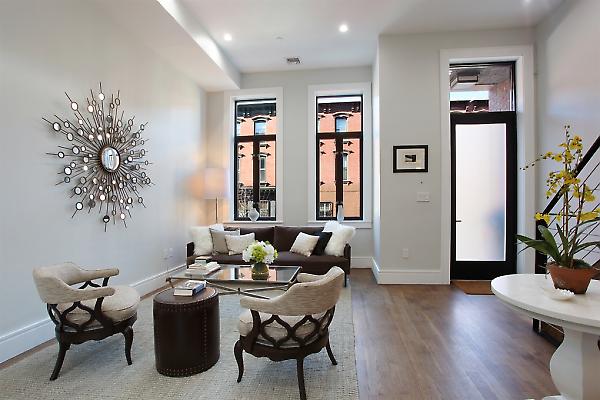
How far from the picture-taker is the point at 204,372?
7.77 ft

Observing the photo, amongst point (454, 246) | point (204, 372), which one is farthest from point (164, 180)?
point (454, 246)

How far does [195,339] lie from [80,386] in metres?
0.77

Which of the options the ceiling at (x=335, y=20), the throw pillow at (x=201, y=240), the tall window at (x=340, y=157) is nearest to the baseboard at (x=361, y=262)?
the tall window at (x=340, y=157)

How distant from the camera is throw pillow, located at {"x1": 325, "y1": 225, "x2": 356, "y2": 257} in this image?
4727 mm

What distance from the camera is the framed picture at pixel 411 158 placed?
482cm

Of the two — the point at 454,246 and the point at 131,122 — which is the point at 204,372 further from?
the point at 454,246

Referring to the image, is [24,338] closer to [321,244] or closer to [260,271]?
[260,271]

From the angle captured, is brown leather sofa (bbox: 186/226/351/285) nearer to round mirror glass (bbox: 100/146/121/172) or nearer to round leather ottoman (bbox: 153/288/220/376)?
round mirror glass (bbox: 100/146/121/172)

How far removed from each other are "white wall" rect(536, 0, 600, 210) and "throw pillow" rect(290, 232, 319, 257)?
3183 millimetres

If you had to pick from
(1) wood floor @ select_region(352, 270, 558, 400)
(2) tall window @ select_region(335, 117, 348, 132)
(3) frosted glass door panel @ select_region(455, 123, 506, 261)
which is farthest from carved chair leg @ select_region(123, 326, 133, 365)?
(2) tall window @ select_region(335, 117, 348, 132)

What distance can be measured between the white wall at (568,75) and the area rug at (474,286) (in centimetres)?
132

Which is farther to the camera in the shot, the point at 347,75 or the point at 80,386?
the point at 347,75

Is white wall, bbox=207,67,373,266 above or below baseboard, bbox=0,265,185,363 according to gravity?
above

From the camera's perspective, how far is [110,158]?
365cm
